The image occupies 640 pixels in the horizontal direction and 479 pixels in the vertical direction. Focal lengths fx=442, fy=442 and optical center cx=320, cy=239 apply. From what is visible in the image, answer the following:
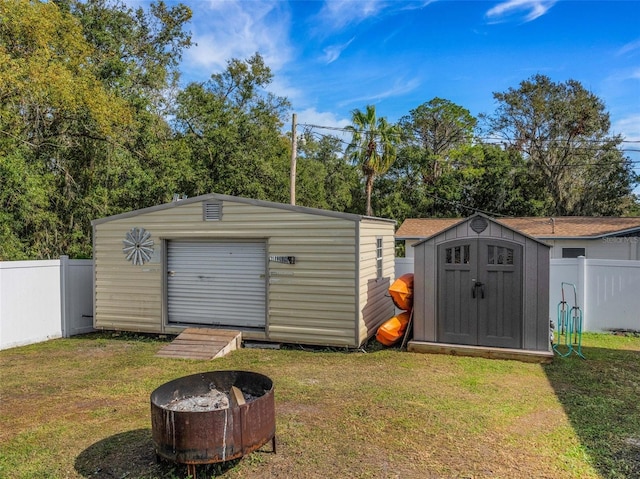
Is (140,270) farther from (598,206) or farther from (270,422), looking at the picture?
(598,206)

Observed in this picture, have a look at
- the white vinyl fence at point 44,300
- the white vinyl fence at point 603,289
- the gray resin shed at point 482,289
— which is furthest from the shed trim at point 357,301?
the white vinyl fence at point 44,300

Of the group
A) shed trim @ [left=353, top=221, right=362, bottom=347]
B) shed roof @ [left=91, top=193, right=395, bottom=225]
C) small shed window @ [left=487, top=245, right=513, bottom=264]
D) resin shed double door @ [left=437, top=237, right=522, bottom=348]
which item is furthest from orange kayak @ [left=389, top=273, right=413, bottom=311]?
small shed window @ [left=487, top=245, right=513, bottom=264]

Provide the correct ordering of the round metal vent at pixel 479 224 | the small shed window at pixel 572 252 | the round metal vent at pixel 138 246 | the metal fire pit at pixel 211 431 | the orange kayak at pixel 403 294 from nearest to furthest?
the metal fire pit at pixel 211 431 → the round metal vent at pixel 479 224 → the orange kayak at pixel 403 294 → the round metal vent at pixel 138 246 → the small shed window at pixel 572 252

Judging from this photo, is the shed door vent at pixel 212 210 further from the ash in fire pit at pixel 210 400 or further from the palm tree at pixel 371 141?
the palm tree at pixel 371 141

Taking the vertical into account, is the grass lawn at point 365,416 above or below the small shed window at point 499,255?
below

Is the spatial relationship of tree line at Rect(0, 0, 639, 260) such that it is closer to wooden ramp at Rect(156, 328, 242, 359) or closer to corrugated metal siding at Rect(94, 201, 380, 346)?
corrugated metal siding at Rect(94, 201, 380, 346)

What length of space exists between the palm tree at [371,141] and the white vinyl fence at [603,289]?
38.5 ft

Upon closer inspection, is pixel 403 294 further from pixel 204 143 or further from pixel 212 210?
pixel 204 143

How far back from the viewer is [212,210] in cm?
793

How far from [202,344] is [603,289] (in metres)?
7.49

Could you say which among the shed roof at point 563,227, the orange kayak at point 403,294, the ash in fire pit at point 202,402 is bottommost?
the ash in fire pit at point 202,402

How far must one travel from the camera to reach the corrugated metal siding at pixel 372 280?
7.31 m

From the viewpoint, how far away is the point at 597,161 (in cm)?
2331

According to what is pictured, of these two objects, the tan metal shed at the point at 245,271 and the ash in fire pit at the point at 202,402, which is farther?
the tan metal shed at the point at 245,271
